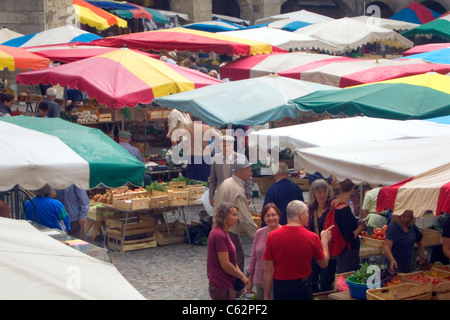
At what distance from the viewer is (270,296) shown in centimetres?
634

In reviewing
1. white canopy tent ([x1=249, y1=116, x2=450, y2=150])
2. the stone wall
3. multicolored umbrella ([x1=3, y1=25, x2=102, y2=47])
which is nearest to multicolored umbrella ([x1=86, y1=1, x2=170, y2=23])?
the stone wall

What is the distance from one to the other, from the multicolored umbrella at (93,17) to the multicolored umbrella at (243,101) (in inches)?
433

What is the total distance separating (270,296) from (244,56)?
1110cm

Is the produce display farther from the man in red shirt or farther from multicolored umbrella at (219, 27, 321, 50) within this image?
multicolored umbrella at (219, 27, 321, 50)

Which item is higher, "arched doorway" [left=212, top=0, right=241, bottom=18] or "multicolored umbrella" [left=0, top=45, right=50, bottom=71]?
"arched doorway" [left=212, top=0, right=241, bottom=18]

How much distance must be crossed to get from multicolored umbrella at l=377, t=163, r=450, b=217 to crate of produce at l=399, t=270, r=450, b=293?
3.71 feet

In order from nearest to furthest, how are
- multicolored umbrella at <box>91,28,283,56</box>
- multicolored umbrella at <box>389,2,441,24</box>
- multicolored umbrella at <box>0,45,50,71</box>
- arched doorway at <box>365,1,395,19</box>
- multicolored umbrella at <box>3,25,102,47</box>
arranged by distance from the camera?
1. multicolored umbrella at <box>0,45,50,71</box>
2. multicolored umbrella at <box>91,28,283,56</box>
3. multicolored umbrella at <box>3,25,102,47</box>
4. multicolored umbrella at <box>389,2,441,24</box>
5. arched doorway at <box>365,1,395,19</box>

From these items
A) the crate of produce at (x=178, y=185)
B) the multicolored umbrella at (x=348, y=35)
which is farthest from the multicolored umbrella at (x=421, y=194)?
the multicolored umbrella at (x=348, y=35)

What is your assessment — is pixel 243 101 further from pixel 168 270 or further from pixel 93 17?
pixel 93 17

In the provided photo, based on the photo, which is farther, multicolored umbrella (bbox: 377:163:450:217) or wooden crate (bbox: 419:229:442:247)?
wooden crate (bbox: 419:229:442:247)

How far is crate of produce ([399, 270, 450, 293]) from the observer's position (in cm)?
688
